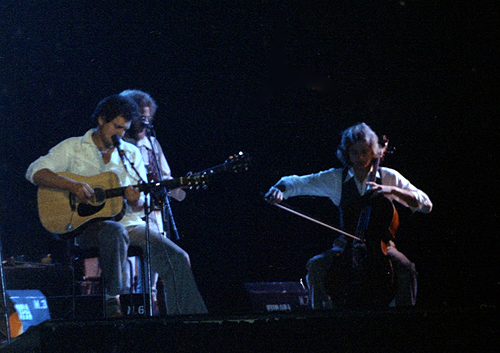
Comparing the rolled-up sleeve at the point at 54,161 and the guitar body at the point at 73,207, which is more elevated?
the rolled-up sleeve at the point at 54,161

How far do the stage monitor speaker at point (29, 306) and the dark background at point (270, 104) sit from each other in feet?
3.22

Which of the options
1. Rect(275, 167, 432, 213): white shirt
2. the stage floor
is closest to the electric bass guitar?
Rect(275, 167, 432, 213): white shirt

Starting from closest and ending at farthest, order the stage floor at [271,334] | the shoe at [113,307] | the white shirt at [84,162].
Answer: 1. the stage floor at [271,334]
2. the shoe at [113,307]
3. the white shirt at [84,162]

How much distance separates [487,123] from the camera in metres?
4.21

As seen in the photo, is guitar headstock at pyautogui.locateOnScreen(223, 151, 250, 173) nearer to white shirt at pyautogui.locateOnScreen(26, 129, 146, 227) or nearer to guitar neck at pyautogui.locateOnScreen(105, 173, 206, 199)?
guitar neck at pyautogui.locateOnScreen(105, 173, 206, 199)

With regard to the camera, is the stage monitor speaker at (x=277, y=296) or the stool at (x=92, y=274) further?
the stage monitor speaker at (x=277, y=296)

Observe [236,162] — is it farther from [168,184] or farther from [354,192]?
[354,192]

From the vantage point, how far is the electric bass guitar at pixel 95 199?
9.93 feet

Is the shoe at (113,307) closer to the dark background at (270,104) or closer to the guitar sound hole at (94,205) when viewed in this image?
the guitar sound hole at (94,205)

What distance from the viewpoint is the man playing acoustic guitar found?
2934 millimetres

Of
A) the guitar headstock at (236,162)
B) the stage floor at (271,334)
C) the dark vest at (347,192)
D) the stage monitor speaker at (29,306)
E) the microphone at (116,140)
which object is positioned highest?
the microphone at (116,140)

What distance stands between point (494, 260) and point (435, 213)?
22.5 inches

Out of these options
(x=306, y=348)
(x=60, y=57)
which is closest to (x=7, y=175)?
(x=60, y=57)

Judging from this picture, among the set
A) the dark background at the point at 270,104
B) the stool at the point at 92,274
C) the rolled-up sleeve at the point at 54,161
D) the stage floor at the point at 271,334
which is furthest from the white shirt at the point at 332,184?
the stage floor at the point at 271,334
